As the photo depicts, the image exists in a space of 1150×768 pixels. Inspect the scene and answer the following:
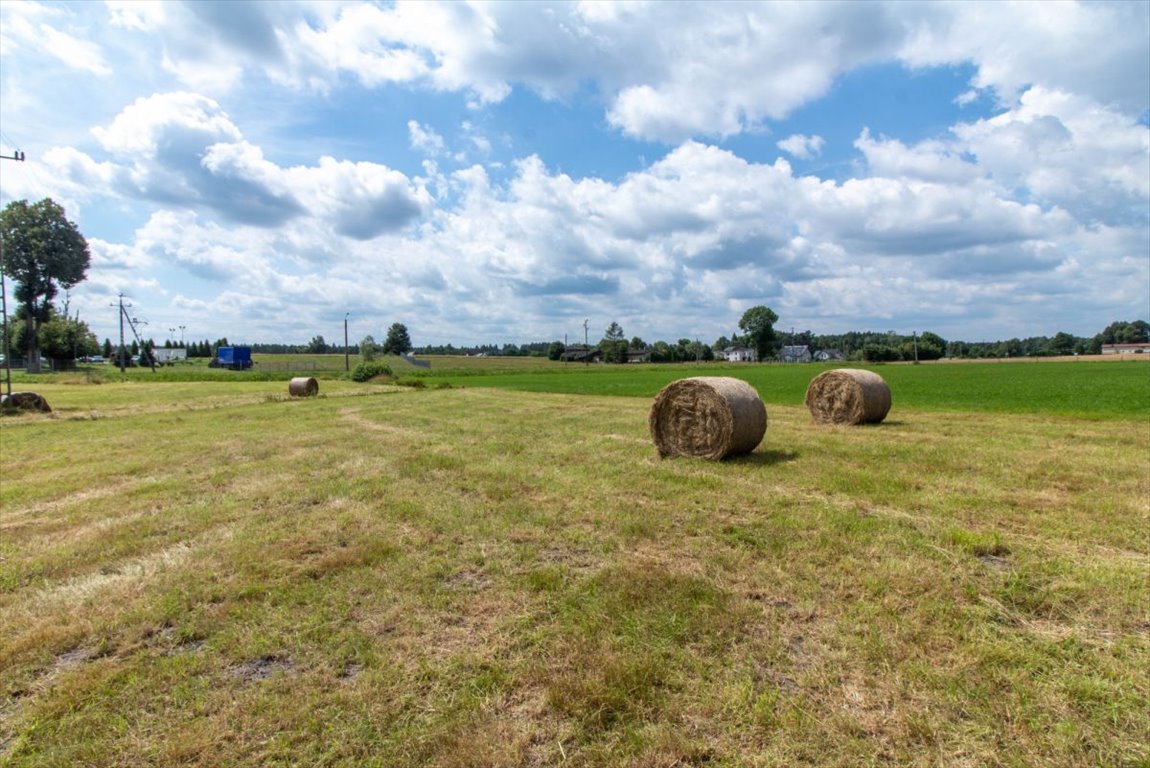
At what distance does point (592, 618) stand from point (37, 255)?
7804cm

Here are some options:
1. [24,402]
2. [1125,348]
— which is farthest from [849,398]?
[1125,348]

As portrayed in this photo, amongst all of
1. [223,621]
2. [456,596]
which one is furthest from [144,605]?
[456,596]

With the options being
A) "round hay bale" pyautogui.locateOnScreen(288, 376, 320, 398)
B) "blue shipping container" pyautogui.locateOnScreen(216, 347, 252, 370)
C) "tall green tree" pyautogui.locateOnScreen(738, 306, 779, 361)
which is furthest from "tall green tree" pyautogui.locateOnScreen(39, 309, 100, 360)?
"tall green tree" pyautogui.locateOnScreen(738, 306, 779, 361)

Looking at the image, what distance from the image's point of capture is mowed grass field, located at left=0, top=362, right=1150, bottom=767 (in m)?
2.60

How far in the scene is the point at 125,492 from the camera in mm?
7840

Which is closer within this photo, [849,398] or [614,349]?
[849,398]

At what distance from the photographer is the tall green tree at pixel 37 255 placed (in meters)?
56.1

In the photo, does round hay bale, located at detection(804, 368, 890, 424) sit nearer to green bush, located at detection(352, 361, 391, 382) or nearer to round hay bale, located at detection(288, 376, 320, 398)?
round hay bale, located at detection(288, 376, 320, 398)

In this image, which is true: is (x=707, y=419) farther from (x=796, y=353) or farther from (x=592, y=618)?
(x=796, y=353)

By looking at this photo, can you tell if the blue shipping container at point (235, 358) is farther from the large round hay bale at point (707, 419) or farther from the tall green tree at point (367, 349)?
the large round hay bale at point (707, 419)

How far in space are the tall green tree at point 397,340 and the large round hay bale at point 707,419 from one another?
116617 millimetres

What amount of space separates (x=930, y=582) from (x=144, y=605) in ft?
18.9

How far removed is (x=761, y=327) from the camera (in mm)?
115875

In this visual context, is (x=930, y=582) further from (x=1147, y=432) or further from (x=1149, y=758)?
(x=1147, y=432)
